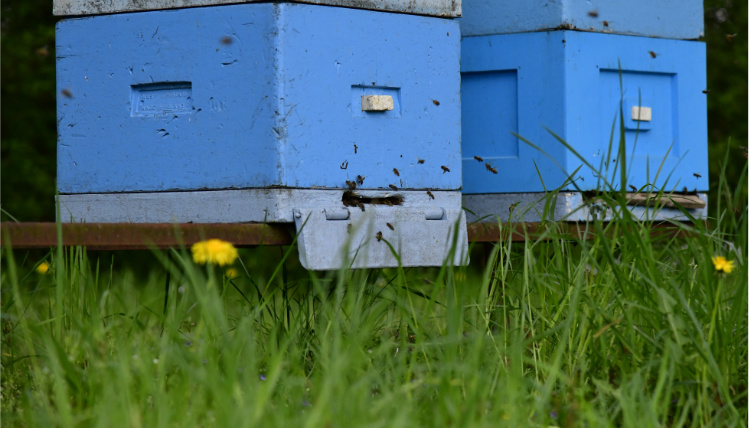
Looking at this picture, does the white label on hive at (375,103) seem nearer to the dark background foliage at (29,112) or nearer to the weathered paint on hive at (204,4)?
the weathered paint on hive at (204,4)

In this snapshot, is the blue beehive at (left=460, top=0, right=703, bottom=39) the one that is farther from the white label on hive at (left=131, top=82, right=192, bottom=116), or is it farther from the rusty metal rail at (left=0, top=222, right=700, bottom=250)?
the white label on hive at (left=131, top=82, right=192, bottom=116)

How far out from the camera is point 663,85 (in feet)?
12.6

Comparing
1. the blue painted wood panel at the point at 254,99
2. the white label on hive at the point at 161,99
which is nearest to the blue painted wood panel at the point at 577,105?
the blue painted wood panel at the point at 254,99

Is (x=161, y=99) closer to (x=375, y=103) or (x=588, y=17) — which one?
(x=375, y=103)

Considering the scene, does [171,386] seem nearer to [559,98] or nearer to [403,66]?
[403,66]

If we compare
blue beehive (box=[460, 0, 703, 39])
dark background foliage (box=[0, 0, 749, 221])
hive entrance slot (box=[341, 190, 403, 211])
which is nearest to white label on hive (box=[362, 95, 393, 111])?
hive entrance slot (box=[341, 190, 403, 211])

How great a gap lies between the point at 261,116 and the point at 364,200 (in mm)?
445

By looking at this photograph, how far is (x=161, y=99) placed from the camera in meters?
3.06

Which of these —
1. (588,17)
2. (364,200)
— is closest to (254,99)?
(364,200)

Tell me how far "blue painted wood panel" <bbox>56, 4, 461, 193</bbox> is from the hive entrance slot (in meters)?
0.04

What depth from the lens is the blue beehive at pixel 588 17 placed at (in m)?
3.54

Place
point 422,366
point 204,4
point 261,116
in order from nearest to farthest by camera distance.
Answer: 1. point 422,366
2. point 261,116
3. point 204,4

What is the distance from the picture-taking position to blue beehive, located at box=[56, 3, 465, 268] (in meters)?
2.87

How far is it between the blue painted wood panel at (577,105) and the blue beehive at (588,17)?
0.04m
